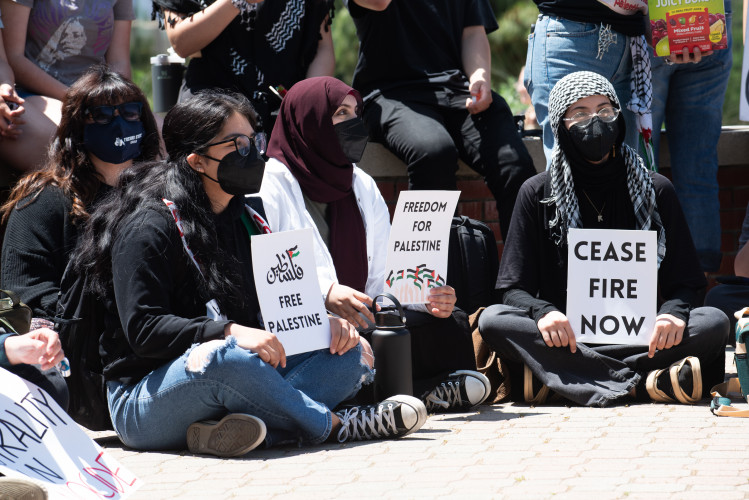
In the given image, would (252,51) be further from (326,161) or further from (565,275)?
(565,275)

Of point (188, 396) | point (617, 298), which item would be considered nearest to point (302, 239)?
point (188, 396)

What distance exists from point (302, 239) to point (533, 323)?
4.39ft

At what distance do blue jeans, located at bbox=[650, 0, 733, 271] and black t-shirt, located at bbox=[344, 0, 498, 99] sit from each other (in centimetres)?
110

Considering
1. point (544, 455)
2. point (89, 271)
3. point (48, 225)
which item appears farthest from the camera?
point (48, 225)

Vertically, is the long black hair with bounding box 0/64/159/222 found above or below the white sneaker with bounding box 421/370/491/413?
above

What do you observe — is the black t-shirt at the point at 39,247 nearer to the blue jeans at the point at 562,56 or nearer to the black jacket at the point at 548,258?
the black jacket at the point at 548,258

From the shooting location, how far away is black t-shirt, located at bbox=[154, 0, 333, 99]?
6246 millimetres

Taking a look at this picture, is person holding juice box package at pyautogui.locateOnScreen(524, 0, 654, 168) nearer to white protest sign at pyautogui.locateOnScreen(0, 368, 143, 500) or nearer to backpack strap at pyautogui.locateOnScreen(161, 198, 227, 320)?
backpack strap at pyautogui.locateOnScreen(161, 198, 227, 320)

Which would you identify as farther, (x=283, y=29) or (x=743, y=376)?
(x=283, y=29)

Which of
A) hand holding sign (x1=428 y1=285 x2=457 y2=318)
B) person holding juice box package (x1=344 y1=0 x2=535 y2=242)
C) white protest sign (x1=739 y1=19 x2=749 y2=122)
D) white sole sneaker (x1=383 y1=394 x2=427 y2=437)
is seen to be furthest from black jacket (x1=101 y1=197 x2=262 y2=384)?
white protest sign (x1=739 y1=19 x2=749 y2=122)

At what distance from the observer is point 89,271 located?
4.52m

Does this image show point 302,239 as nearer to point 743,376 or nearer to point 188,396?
point 188,396

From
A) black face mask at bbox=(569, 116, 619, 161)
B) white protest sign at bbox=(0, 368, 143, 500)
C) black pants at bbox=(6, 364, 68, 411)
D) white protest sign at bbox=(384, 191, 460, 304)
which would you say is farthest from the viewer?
black face mask at bbox=(569, 116, 619, 161)

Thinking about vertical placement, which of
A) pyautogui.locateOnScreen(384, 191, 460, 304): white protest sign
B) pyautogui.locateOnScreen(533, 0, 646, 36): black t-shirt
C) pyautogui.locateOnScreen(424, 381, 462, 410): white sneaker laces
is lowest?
pyautogui.locateOnScreen(424, 381, 462, 410): white sneaker laces
